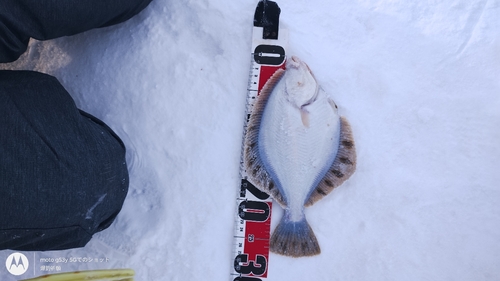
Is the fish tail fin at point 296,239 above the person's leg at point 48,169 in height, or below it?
below

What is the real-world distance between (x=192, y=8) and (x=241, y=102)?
0.44 m

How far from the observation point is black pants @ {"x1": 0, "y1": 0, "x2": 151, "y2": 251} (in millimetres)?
1130

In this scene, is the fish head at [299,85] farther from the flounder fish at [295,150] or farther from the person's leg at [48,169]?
the person's leg at [48,169]

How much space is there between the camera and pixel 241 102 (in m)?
1.63

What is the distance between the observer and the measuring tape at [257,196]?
160 cm

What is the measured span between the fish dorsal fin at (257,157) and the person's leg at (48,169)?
0.49m

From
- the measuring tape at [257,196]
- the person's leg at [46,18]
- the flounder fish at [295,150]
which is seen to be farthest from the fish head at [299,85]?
the person's leg at [46,18]

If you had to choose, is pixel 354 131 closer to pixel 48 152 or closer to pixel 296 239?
pixel 296 239

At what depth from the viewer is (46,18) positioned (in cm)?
126

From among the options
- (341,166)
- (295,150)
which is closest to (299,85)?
(295,150)

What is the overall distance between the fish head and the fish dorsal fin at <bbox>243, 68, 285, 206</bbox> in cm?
8

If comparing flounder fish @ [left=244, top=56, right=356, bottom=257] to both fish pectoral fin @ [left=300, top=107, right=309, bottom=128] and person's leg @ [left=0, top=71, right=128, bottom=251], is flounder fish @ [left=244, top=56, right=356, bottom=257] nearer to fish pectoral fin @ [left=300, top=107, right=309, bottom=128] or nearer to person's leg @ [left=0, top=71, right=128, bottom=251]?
fish pectoral fin @ [left=300, top=107, right=309, bottom=128]

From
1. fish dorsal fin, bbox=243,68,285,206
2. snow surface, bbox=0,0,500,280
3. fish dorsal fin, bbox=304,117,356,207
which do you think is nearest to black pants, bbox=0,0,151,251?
snow surface, bbox=0,0,500,280

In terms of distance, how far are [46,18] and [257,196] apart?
98cm
